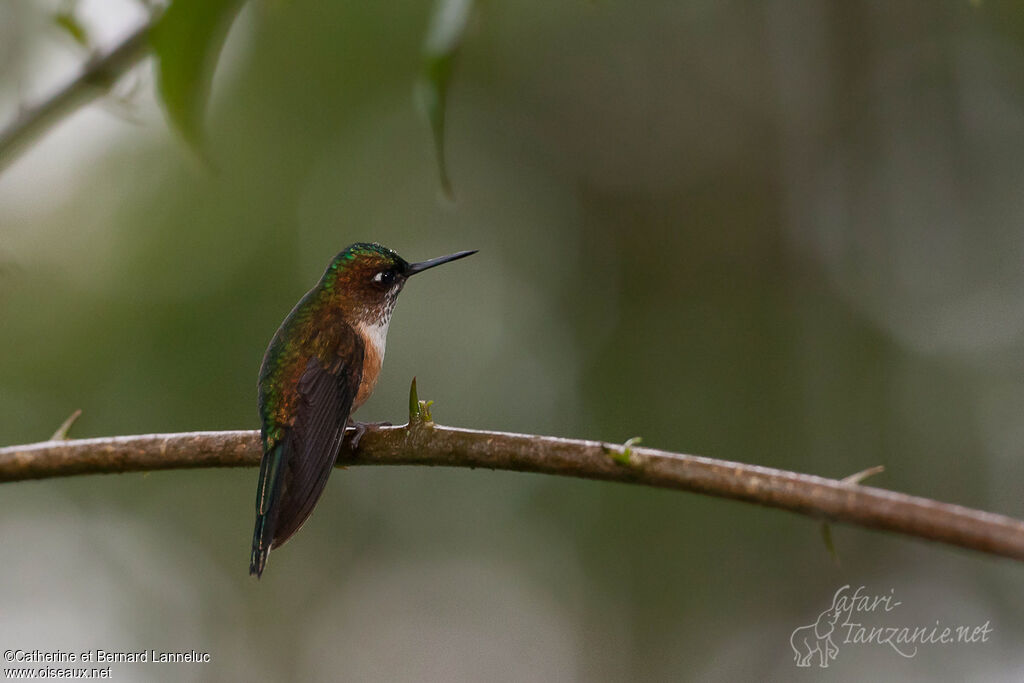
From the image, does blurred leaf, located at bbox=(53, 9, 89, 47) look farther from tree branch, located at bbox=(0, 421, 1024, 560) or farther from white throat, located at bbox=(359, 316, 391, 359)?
white throat, located at bbox=(359, 316, 391, 359)

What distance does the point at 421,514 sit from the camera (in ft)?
46.1

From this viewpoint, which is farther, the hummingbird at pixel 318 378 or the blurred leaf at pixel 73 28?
the hummingbird at pixel 318 378

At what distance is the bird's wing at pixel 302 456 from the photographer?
263 centimetres

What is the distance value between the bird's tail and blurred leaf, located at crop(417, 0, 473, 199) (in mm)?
1596

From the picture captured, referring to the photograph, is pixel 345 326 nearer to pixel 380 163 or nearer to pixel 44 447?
pixel 44 447

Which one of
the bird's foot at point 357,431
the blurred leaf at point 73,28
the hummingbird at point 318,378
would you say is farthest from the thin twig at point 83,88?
the bird's foot at point 357,431

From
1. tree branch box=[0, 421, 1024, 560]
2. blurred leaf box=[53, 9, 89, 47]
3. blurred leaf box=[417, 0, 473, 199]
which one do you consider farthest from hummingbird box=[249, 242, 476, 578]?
blurred leaf box=[417, 0, 473, 199]

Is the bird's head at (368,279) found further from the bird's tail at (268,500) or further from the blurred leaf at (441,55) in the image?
the blurred leaf at (441,55)

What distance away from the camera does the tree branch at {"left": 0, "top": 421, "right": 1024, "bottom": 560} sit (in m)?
1.35

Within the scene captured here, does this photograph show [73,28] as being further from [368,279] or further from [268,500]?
[368,279]

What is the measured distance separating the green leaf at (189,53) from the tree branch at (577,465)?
101cm

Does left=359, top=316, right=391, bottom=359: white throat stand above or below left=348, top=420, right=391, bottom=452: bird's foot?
above

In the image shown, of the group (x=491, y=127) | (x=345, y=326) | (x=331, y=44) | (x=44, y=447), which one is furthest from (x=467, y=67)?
(x=44, y=447)

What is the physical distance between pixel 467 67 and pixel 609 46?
2.42 m
